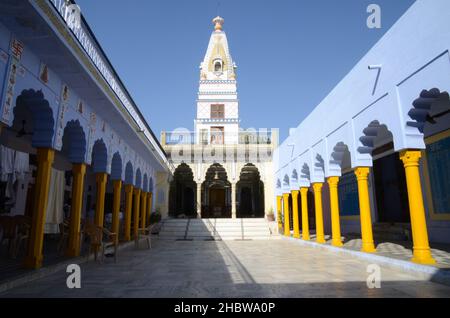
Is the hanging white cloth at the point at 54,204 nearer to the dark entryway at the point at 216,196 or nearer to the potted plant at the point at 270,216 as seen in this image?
the potted plant at the point at 270,216

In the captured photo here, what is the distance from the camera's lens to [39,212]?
18.5 feet

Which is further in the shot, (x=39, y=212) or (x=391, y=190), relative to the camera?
(x=391, y=190)

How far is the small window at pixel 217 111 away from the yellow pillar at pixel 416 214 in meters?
18.6

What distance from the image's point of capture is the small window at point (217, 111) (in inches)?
948

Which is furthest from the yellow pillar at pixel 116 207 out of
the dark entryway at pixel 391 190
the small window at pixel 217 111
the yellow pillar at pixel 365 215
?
the small window at pixel 217 111

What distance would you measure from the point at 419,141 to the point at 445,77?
4.73 ft

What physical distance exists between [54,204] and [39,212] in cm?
497

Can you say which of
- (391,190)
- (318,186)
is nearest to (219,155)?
(318,186)

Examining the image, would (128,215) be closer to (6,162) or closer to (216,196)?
(6,162)
